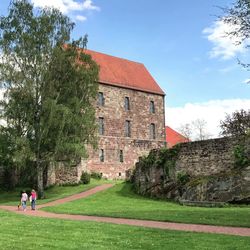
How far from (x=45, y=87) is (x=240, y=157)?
16309mm

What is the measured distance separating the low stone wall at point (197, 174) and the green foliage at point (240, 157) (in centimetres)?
18

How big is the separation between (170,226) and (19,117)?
20.4 meters

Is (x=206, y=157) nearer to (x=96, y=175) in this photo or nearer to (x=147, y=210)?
(x=147, y=210)

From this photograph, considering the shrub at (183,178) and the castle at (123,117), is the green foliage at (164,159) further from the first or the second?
the castle at (123,117)

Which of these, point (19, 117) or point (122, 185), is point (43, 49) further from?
point (122, 185)

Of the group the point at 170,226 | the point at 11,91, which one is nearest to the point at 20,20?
the point at 11,91

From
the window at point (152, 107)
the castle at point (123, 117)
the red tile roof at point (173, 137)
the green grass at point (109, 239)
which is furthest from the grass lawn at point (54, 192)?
the red tile roof at point (173, 137)

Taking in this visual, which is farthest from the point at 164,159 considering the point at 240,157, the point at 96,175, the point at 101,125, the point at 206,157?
the point at 101,125

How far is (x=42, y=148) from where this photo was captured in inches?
1292

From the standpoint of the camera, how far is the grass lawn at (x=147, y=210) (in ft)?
51.0

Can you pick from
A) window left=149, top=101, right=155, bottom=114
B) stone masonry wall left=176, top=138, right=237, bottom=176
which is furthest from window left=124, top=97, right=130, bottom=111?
stone masonry wall left=176, top=138, right=237, bottom=176

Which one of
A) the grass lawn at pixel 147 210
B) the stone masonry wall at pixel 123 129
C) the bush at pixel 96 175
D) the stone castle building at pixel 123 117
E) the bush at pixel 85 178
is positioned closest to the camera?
the grass lawn at pixel 147 210

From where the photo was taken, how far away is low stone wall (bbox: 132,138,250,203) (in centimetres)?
2248

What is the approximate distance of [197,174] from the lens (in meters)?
26.0
